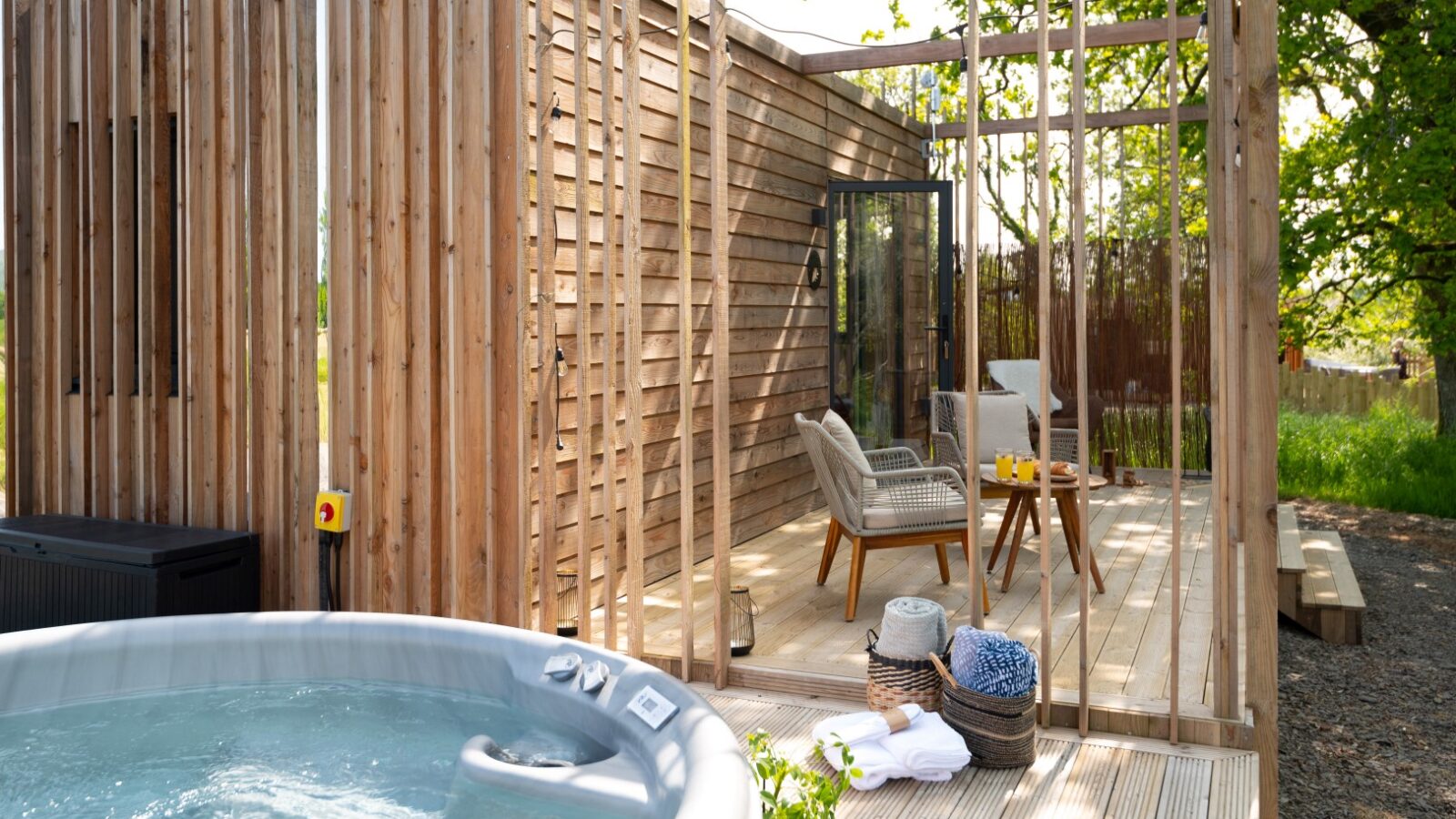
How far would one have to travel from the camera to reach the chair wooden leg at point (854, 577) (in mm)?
4469

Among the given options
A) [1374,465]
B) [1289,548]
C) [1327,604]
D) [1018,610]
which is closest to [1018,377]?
[1289,548]

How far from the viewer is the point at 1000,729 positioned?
2934mm

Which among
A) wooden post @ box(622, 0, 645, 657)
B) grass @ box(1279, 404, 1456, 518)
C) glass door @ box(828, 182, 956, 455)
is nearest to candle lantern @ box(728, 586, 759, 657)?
wooden post @ box(622, 0, 645, 657)

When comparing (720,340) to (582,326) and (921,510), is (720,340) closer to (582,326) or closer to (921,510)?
(582,326)

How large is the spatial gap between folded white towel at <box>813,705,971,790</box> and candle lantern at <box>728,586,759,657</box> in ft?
3.06

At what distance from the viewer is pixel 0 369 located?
6883mm

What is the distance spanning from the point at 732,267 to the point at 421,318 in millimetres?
2332

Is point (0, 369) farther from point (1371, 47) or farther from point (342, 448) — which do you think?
point (1371, 47)

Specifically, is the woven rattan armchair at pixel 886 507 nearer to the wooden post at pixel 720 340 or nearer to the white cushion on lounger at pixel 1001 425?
the wooden post at pixel 720 340

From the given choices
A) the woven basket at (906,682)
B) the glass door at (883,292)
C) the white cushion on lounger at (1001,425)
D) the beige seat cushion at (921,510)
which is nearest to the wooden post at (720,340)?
the woven basket at (906,682)

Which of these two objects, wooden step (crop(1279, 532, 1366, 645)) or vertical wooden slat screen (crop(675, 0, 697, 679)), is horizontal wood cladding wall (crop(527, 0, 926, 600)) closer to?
vertical wooden slat screen (crop(675, 0, 697, 679))

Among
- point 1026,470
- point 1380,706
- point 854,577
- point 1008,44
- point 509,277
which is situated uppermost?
point 1008,44

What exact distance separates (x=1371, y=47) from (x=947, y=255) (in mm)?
5479

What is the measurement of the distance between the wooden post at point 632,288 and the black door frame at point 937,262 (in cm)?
329
